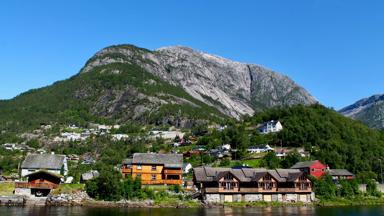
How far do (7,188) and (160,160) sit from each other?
32794mm

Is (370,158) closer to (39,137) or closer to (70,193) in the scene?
(70,193)

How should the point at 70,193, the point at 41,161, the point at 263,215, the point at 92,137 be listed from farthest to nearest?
the point at 92,137 < the point at 41,161 < the point at 70,193 < the point at 263,215

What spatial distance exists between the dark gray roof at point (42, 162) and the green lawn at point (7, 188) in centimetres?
1301

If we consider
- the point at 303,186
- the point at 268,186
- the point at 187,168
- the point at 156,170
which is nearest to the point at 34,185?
the point at 156,170

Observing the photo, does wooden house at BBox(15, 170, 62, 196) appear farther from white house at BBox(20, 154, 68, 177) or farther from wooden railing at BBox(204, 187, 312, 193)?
wooden railing at BBox(204, 187, 312, 193)

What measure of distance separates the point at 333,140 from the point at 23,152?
364ft

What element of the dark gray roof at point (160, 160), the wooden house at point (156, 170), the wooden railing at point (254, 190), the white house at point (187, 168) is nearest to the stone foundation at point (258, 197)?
the wooden railing at point (254, 190)

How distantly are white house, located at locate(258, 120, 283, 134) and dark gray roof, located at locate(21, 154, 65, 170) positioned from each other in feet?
282

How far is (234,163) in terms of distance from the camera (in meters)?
120

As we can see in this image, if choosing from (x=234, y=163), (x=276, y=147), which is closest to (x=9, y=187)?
(x=234, y=163)

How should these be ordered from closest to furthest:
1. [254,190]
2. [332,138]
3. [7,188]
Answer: [7,188]
[254,190]
[332,138]

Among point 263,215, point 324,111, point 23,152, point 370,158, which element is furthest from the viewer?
point 324,111

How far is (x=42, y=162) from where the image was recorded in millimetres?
99438

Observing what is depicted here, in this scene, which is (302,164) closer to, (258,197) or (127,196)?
(258,197)
